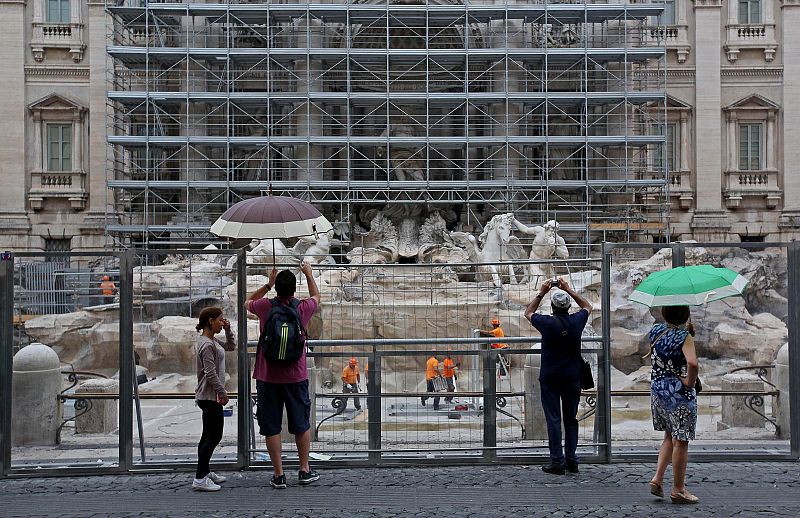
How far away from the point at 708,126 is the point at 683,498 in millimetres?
29223

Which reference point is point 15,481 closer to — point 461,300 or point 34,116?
point 461,300

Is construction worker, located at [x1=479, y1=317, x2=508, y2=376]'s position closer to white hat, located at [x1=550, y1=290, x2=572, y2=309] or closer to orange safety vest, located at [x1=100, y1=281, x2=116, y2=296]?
white hat, located at [x1=550, y1=290, x2=572, y2=309]

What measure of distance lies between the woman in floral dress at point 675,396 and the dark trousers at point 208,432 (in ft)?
13.0

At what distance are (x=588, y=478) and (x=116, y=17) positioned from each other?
28.4 metres

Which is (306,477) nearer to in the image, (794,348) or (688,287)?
(688,287)

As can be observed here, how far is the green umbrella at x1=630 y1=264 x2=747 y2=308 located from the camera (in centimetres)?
700

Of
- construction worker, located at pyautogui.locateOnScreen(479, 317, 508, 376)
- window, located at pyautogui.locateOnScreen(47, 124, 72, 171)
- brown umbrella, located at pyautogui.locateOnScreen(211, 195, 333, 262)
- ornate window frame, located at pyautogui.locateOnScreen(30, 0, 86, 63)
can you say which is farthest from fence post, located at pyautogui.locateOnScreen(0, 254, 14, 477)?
ornate window frame, located at pyautogui.locateOnScreen(30, 0, 86, 63)

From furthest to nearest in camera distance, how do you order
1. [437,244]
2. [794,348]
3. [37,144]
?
[37,144]
[437,244]
[794,348]

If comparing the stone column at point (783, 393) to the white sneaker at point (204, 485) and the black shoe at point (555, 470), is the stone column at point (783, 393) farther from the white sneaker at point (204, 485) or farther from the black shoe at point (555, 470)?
the white sneaker at point (204, 485)

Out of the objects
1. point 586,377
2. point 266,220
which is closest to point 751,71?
point 586,377

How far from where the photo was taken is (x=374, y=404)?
8.45 m

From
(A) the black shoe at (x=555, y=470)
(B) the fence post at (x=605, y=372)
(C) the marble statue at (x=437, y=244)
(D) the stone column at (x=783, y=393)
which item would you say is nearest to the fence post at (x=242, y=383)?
(A) the black shoe at (x=555, y=470)

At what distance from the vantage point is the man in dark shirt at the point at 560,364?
7.90 m

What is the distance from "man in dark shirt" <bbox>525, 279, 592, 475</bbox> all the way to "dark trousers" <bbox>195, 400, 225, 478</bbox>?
3.11 metres
